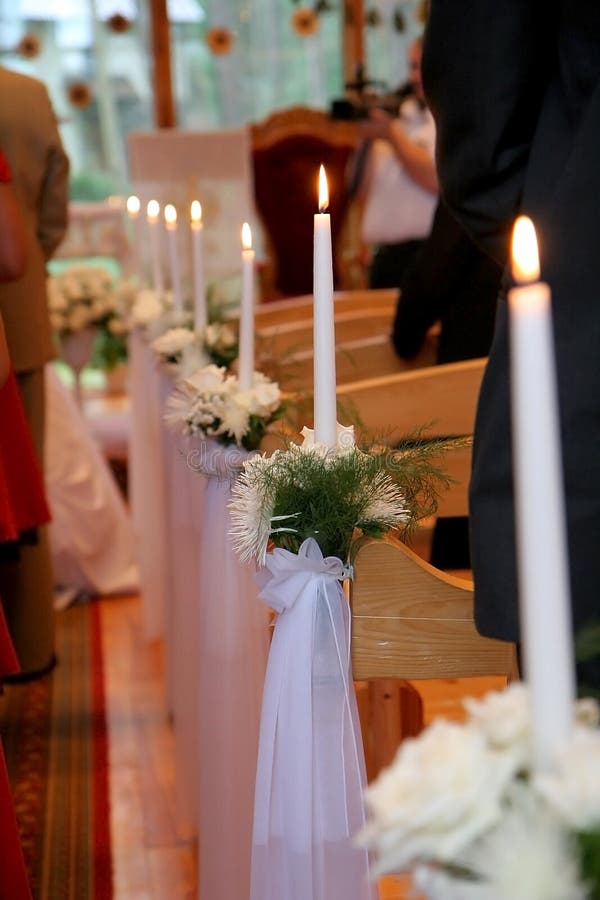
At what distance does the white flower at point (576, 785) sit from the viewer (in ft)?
2.06

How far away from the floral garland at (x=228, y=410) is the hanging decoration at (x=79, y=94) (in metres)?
6.33

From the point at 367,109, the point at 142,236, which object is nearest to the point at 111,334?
the point at 142,236

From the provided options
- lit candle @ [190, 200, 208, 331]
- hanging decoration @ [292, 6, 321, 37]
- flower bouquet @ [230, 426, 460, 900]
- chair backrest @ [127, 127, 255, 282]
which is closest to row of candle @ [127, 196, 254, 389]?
lit candle @ [190, 200, 208, 331]

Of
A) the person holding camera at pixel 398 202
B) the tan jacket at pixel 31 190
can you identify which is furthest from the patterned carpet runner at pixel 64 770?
the person holding camera at pixel 398 202

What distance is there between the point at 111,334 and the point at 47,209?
149cm

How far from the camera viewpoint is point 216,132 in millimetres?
6309

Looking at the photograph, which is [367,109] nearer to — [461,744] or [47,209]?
[47,209]

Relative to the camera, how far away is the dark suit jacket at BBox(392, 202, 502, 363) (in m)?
2.72

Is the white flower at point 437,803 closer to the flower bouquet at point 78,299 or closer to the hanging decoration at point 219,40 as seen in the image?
the flower bouquet at point 78,299

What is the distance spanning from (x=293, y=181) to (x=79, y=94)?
5.04ft

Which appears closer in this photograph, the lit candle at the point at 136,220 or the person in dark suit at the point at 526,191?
the person in dark suit at the point at 526,191

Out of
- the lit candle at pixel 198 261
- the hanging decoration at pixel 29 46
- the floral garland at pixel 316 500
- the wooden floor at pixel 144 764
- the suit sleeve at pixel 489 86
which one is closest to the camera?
the suit sleeve at pixel 489 86

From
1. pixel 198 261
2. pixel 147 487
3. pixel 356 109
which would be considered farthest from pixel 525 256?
pixel 356 109

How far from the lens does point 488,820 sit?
0.65m
